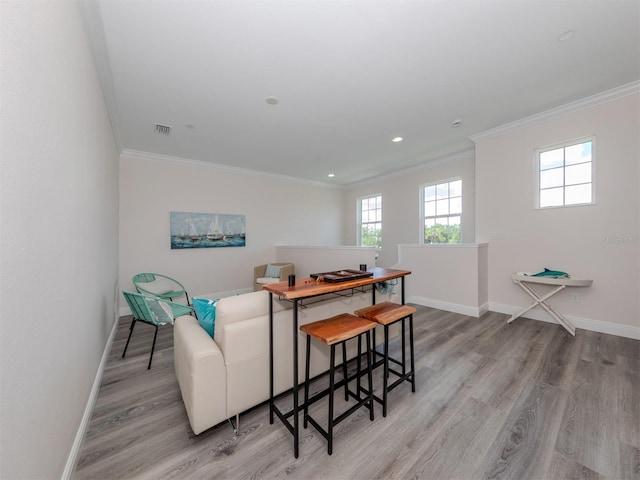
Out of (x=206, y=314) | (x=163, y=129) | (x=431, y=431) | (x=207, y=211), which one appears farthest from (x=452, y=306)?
(x=163, y=129)

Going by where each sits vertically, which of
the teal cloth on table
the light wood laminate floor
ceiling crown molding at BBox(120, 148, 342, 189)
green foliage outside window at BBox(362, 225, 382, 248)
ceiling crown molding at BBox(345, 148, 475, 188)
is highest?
ceiling crown molding at BBox(345, 148, 475, 188)

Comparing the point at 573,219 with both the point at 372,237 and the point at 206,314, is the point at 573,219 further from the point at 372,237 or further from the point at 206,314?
the point at 206,314

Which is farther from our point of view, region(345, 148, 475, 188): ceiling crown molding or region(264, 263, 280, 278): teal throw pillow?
region(264, 263, 280, 278): teal throw pillow

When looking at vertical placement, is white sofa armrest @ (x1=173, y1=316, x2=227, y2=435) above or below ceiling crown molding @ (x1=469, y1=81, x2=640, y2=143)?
below

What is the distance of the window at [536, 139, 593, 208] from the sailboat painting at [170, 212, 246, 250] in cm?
538

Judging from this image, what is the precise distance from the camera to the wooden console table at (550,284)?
10.2 ft

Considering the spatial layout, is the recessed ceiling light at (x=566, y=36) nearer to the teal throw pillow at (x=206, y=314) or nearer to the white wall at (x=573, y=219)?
the white wall at (x=573, y=219)

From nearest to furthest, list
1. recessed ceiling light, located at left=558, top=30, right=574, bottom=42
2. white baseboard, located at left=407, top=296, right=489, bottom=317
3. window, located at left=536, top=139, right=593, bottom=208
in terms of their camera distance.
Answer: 1. recessed ceiling light, located at left=558, top=30, right=574, bottom=42
2. window, located at left=536, top=139, right=593, bottom=208
3. white baseboard, located at left=407, top=296, right=489, bottom=317

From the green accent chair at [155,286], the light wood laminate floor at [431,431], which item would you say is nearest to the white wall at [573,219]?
the light wood laminate floor at [431,431]

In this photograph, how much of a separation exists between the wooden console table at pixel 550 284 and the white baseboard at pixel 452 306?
40 cm

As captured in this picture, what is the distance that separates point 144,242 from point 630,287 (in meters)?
7.07

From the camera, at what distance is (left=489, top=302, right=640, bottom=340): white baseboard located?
2969 millimetres

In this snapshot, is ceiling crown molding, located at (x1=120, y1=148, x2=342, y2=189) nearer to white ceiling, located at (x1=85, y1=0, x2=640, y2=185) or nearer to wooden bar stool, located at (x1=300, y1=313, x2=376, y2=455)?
white ceiling, located at (x1=85, y1=0, x2=640, y2=185)

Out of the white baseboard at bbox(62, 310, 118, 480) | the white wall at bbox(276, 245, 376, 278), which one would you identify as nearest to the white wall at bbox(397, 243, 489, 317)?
the white wall at bbox(276, 245, 376, 278)
